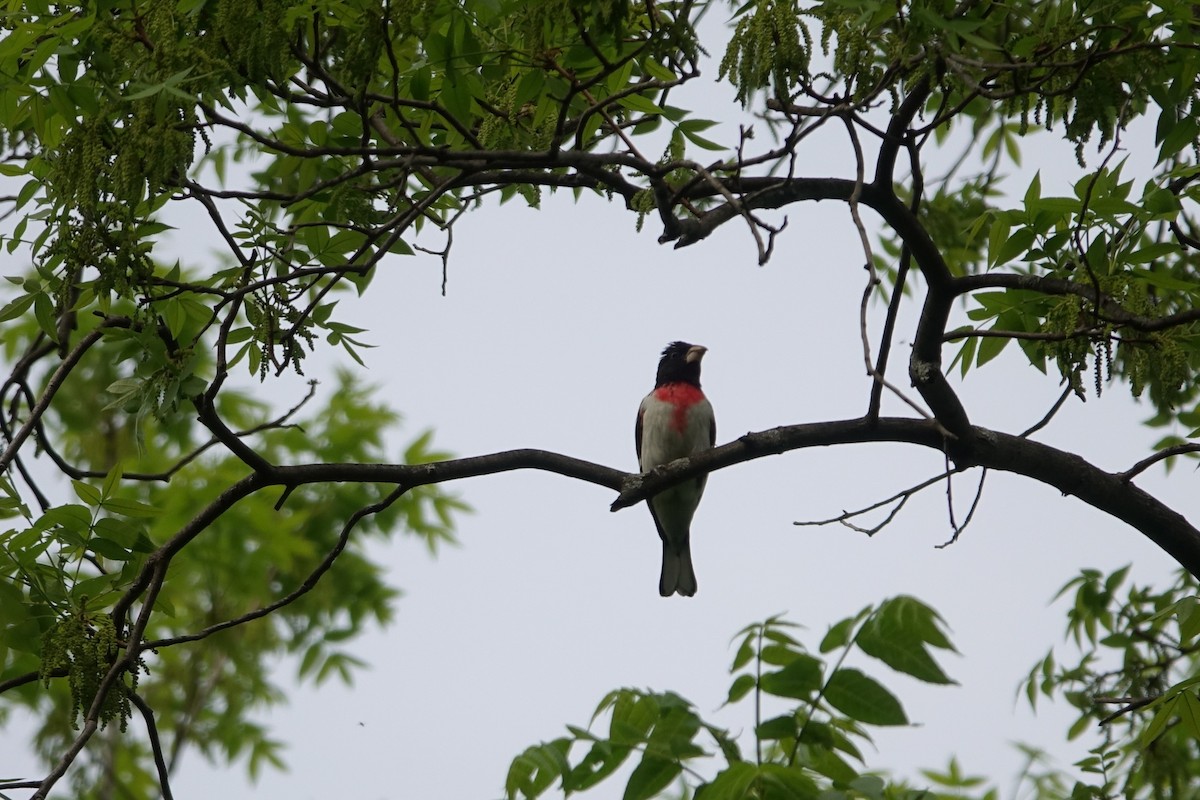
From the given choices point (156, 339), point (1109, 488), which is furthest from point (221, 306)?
point (1109, 488)

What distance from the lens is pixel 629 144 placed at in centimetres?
350

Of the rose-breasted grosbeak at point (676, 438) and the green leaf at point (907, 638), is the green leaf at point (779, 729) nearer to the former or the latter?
the green leaf at point (907, 638)

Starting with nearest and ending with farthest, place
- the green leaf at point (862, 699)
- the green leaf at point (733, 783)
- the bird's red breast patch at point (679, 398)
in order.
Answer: the green leaf at point (733, 783) < the green leaf at point (862, 699) < the bird's red breast patch at point (679, 398)

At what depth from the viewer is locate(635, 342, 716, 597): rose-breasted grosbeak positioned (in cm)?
786

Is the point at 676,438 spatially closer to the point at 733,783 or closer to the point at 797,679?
the point at 797,679

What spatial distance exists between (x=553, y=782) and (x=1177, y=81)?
9.32ft

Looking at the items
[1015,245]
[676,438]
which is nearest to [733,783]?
[1015,245]

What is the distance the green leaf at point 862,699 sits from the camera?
11.2 ft

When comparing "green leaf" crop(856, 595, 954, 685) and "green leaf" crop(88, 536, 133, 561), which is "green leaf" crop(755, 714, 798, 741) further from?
"green leaf" crop(88, 536, 133, 561)

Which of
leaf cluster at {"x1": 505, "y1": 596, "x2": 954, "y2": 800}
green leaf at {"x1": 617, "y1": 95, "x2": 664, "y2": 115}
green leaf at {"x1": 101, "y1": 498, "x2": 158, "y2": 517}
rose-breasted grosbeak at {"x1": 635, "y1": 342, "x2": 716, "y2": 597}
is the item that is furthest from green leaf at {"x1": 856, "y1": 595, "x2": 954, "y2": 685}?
rose-breasted grosbeak at {"x1": 635, "y1": 342, "x2": 716, "y2": 597}

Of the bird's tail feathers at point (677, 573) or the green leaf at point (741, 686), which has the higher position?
the bird's tail feathers at point (677, 573)

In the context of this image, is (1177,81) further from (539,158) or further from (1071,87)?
(539,158)

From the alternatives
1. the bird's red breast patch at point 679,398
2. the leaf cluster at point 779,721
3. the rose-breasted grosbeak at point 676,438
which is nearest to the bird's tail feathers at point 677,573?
the rose-breasted grosbeak at point 676,438

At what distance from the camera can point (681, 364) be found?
329 inches
